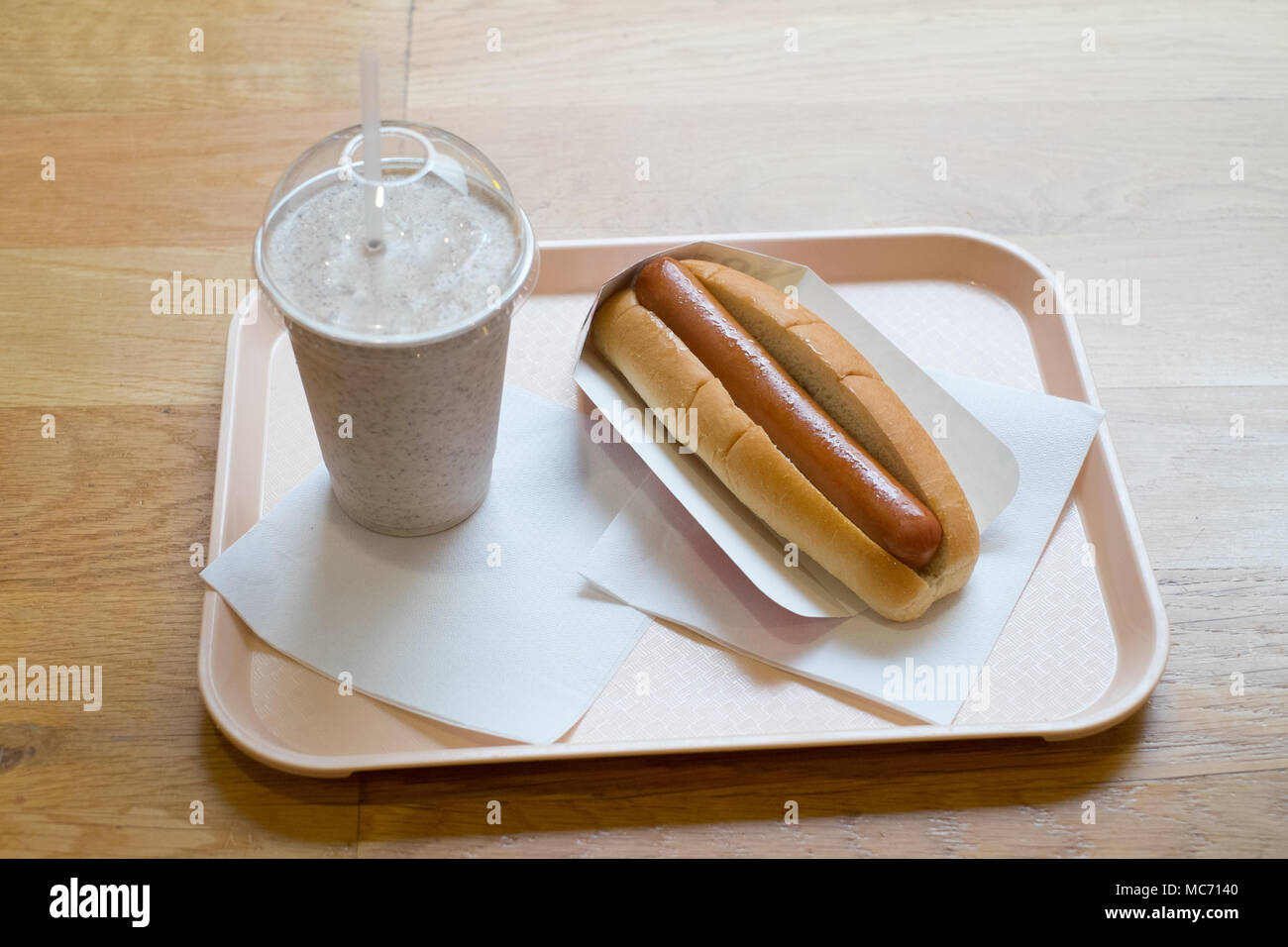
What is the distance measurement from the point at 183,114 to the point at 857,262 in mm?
1063

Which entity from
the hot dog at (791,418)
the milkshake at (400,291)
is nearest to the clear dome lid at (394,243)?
the milkshake at (400,291)

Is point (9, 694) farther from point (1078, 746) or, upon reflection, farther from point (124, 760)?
point (1078, 746)

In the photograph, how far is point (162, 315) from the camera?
1535mm

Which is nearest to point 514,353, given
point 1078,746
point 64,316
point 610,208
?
point 610,208

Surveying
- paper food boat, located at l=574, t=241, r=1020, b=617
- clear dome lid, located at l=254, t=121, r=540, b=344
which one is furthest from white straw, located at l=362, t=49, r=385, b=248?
paper food boat, located at l=574, t=241, r=1020, b=617

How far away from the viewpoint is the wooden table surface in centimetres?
114

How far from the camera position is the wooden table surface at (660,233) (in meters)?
1.14

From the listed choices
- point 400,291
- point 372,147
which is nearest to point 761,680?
point 400,291

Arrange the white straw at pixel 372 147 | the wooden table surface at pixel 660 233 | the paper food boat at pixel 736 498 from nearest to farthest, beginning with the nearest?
the white straw at pixel 372 147 < the wooden table surface at pixel 660 233 < the paper food boat at pixel 736 498

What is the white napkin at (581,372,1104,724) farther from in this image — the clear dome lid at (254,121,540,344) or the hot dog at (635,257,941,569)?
the clear dome lid at (254,121,540,344)

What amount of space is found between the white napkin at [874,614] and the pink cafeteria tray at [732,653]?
20 mm

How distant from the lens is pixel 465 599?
1.25 m

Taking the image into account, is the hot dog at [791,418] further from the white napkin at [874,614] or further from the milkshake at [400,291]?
the milkshake at [400,291]
